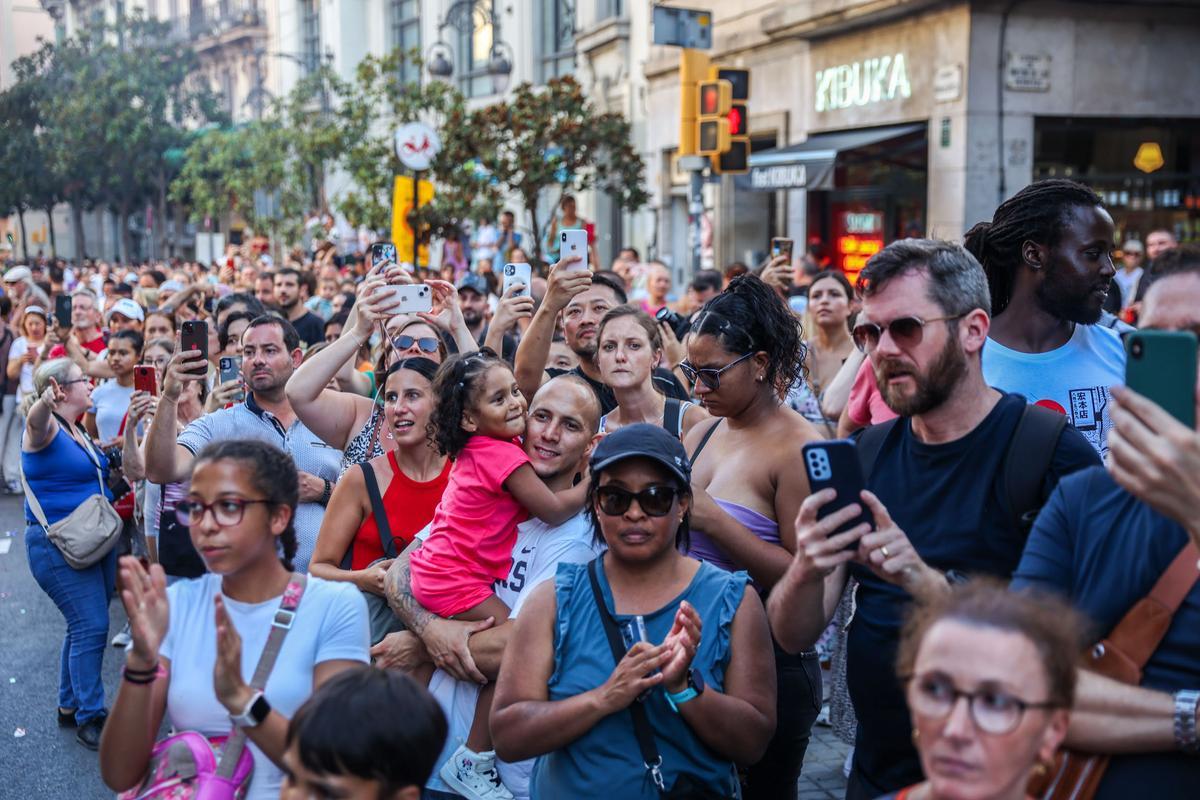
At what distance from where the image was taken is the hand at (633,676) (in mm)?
3027

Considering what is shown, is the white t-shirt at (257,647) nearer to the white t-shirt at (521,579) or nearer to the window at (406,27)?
the white t-shirt at (521,579)

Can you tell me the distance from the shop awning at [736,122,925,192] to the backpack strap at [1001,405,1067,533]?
13.6 m

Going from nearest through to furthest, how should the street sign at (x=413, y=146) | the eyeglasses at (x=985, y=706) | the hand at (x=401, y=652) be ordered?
the eyeglasses at (x=985, y=706) < the hand at (x=401, y=652) < the street sign at (x=413, y=146)

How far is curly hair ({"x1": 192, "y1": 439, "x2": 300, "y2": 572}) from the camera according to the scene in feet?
10.9

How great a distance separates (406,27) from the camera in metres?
35.3

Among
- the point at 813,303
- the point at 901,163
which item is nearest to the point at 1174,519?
the point at 813,303

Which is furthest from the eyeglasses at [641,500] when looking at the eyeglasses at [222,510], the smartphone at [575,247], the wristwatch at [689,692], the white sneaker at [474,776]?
the smartphone at [575,247]

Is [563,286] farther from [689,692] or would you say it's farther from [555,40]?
[555,40]

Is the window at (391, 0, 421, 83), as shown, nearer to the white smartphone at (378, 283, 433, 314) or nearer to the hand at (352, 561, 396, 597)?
the white smartphone at (378, 283, 433, 314)

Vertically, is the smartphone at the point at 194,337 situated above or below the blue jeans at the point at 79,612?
above

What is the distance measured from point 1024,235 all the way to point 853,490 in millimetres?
1905

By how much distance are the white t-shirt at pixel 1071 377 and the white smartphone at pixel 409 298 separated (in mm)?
2473

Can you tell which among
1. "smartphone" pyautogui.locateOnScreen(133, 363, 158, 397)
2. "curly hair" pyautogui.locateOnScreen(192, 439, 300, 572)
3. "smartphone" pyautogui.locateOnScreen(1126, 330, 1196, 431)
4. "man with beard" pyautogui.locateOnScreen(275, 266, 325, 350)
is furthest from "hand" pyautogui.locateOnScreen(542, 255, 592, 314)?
"man with beard" pyautogui.locateOnScreen(275, 266, 325, 350)

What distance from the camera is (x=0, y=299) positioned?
46.7ft
